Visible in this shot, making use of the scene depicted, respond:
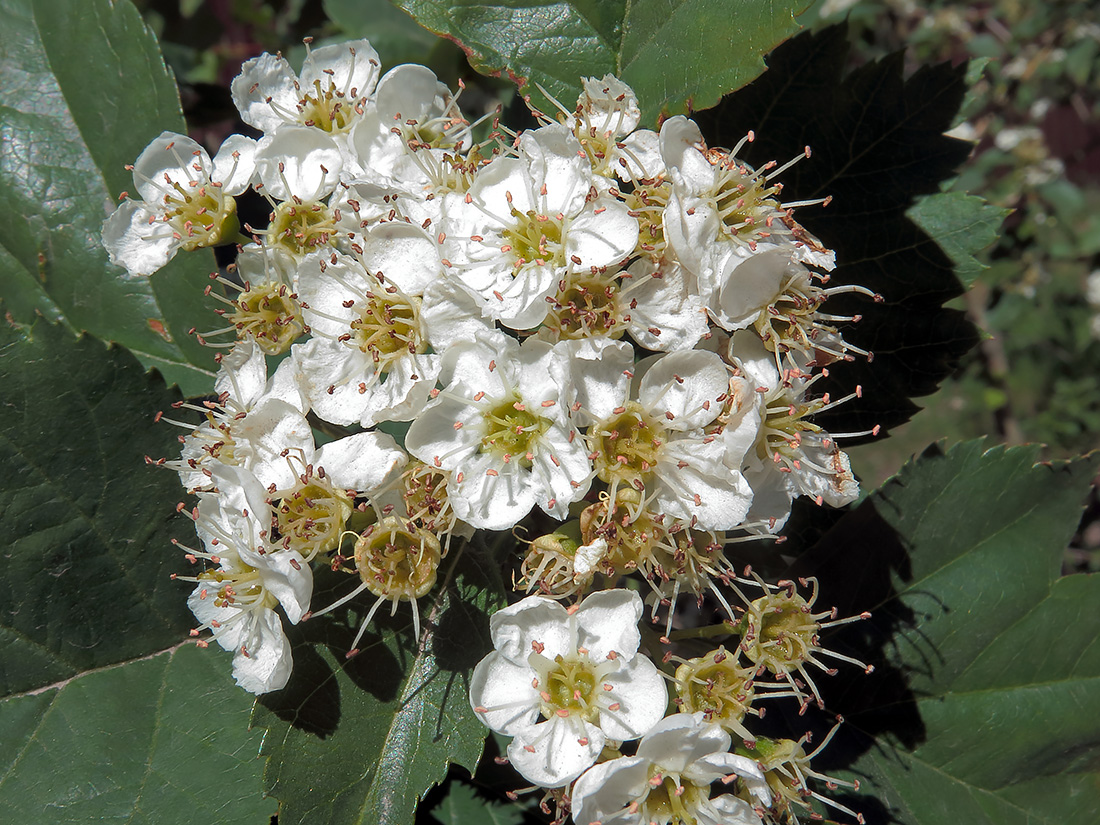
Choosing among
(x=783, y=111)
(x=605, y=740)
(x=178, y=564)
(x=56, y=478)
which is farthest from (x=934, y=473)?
(x=56, y=478)

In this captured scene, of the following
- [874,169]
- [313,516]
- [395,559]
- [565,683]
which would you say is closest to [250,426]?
[313,516]

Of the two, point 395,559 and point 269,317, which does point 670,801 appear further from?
point 269,317

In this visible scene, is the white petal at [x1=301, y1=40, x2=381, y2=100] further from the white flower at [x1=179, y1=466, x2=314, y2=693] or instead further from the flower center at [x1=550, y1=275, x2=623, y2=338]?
the white flower at [x1=179, y1=466, x2=314, y2=693]

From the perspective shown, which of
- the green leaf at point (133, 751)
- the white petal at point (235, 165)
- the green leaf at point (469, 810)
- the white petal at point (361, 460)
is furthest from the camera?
the green leaf at point (469, 810)

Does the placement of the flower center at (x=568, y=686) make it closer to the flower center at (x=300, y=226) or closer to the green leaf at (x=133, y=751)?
the green leaf at (x=133, y=751)

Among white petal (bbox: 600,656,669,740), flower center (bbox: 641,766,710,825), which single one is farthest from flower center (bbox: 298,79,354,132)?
flower center (bbox: 641,766,710,825)

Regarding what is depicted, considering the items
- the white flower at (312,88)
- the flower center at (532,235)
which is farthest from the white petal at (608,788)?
the white flower at (312,88)

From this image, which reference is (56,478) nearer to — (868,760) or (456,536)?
(456,536)
